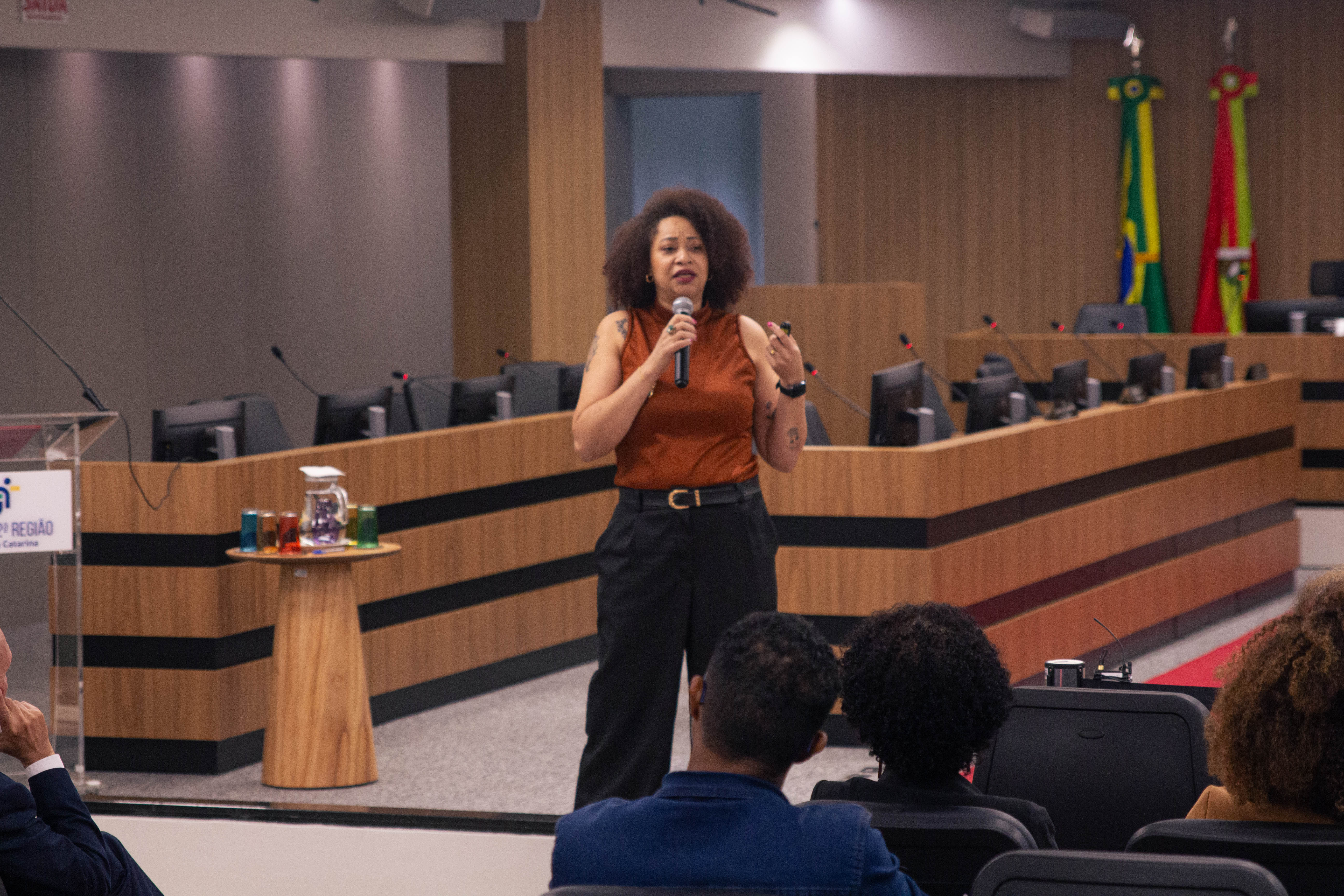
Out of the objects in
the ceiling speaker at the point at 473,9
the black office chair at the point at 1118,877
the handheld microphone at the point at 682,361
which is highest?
the ceiling speaker at the point at 473,9

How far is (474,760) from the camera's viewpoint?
4.98 m

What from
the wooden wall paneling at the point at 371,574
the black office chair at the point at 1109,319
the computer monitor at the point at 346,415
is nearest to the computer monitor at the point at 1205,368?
the black office chair at the point at 1109,319

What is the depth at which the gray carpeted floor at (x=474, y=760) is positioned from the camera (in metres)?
4.56

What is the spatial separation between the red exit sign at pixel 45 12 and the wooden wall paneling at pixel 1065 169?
627 cm

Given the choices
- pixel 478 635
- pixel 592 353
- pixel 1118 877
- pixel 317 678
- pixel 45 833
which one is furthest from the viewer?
pixel 478 635

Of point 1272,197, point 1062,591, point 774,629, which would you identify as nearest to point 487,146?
point 1062,591

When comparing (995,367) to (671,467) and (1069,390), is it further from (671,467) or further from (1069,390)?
(671,467)

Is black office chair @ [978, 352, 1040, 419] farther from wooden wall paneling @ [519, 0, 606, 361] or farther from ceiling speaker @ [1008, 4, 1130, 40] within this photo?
ceiling speaker @ [1008, 4, 1130, 40]

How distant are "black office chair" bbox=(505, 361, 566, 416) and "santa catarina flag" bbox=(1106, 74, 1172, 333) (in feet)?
19.7

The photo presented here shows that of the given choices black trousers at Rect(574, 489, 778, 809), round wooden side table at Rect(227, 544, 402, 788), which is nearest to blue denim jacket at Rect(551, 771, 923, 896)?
black trousers at Rect(574, 489, 778, 809)

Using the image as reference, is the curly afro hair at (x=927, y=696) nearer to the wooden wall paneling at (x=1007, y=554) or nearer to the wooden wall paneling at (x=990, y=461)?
the wooden wall paneling at (x=1007, y=554)

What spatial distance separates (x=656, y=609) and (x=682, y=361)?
1.54 feet

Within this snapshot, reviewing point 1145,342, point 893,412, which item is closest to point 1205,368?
point 1145,342

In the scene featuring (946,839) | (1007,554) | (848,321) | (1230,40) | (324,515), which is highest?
(1230,40)
